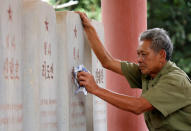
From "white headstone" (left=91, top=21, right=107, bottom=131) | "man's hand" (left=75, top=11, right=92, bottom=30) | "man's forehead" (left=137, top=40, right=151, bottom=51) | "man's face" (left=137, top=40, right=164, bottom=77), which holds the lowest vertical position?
"white headstone" (left=91, top=21, right=107, bottom=131)

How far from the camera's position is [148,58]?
3115 mm

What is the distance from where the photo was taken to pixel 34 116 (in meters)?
2.55

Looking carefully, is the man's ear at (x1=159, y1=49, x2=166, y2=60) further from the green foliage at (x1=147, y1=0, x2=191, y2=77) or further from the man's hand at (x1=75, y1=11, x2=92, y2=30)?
the green foliage at (x1=147, y1=0, x2=191, y2=77)

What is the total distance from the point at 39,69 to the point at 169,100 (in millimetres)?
993

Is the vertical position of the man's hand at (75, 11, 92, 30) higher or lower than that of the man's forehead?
higher

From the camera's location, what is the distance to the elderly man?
2.97 metres

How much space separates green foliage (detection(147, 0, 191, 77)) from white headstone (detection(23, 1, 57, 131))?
7195 mm

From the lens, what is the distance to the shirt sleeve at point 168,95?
117 inches

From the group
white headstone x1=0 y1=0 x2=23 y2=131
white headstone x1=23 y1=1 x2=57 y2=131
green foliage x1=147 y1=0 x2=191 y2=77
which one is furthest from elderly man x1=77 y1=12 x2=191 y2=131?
green foliage x1=147 y1=0 x2=191 y2=77

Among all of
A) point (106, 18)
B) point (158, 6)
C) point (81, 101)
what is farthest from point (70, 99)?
point (158, 6)

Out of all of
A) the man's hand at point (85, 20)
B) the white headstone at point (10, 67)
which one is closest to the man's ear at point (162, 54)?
the man's hand at point (85, 20)

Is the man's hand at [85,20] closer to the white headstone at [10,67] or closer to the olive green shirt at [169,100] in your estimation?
the olive green shirt at [169,100]

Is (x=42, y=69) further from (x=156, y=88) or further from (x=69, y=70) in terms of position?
(x=156, y=88)

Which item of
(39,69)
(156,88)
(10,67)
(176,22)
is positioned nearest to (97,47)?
(156,88)
